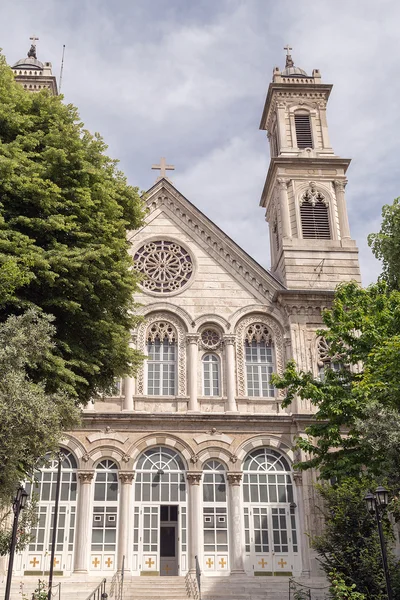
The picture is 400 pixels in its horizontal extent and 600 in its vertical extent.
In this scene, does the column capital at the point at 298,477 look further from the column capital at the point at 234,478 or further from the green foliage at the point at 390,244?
the green foliage at the point at 390,244

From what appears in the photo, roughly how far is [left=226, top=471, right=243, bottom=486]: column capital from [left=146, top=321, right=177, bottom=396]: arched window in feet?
13.7

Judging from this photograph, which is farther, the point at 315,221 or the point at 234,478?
the point at 315,221

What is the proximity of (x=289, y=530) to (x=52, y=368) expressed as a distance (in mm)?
13835

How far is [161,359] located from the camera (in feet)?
89.4

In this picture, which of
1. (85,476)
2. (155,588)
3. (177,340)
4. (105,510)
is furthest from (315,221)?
(155,588)

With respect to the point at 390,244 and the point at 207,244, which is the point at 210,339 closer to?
the point at 207,244

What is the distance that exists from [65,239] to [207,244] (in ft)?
45.7

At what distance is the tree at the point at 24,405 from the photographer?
42.8ft

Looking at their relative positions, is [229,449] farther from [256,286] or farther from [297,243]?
[297,243]

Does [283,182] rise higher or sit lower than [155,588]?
higher

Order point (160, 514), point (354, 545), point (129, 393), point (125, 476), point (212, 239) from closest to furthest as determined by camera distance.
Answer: point (354, 545) < point (125, 476) < point (160, 514) < point (129, 393) < point (212, 239)

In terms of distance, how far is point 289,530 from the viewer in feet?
79.8

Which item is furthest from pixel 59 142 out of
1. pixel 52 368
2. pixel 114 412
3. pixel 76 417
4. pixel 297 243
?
pixel 297 243

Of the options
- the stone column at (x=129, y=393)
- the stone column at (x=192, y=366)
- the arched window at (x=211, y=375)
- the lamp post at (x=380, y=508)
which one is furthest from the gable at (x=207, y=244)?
the lamp post at (x=380, y=508)
